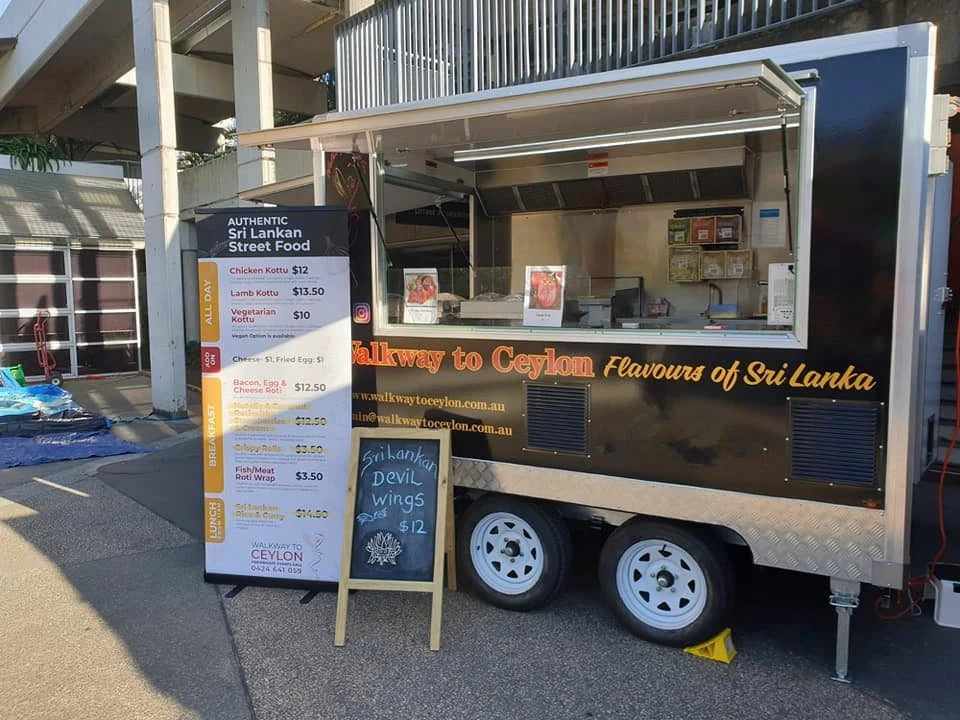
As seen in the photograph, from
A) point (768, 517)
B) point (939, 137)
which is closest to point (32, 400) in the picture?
point (768, 517)

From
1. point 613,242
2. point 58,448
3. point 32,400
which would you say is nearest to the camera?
point 613,242

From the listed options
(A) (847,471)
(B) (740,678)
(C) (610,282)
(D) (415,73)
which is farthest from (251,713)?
(D) (415,73)

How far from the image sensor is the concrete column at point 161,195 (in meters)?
9.02

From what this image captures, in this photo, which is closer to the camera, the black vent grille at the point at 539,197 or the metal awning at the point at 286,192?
the black vent grille at the point at 539,197

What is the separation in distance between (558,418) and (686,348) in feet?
2.45

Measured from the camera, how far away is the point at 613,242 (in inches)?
237

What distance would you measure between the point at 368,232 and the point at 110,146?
18.3m

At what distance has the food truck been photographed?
9.74 feet

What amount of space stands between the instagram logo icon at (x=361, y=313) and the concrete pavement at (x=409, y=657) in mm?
1581

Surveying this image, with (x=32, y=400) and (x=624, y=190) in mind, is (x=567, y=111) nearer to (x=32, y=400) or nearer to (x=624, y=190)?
(x=624, y=190)

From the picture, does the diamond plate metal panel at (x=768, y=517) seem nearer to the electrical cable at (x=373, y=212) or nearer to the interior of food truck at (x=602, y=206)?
the interior of food truck at (x=602, y=206)

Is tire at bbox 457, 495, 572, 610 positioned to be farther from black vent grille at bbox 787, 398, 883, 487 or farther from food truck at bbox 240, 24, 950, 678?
black vent grille at bbox 787, 398, 883, 487

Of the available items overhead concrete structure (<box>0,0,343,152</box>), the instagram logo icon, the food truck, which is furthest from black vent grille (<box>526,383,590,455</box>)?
overhead concrete structure (<box>0,0,343,152</box>)

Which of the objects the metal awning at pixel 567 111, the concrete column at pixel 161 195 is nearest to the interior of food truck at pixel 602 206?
the metal awning at pixel 567 111
